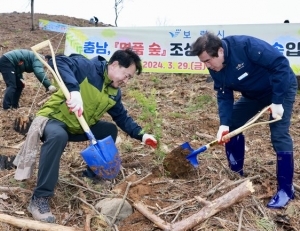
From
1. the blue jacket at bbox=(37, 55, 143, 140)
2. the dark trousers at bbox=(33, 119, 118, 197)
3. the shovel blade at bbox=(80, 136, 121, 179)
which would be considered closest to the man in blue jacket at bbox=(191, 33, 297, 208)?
the blue jacket at bbox=(37, 55, 143, 140)

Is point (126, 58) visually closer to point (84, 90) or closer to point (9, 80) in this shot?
point (84, 90)

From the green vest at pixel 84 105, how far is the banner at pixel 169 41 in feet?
15.6

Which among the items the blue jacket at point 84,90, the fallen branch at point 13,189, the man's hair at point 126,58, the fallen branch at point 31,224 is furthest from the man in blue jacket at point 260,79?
the fallen branch at point 13,189

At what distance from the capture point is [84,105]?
11.0ft

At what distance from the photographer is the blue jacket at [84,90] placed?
3.27 meters

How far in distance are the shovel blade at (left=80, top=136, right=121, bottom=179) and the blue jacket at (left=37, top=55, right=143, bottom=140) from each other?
0.86 feet

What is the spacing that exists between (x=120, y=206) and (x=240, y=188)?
942 millimetres

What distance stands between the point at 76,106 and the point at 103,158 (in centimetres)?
51

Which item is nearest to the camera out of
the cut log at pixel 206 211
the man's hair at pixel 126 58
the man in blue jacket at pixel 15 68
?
the cut log at pixel 206 211

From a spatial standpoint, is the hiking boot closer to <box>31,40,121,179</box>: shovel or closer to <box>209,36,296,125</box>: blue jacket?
<box>31,40,121,179</box>: shovel

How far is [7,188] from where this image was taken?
340cm

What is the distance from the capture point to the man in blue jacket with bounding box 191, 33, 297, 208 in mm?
3219

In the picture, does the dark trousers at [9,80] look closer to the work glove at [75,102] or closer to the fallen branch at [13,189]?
the fallen branch at [13,189]

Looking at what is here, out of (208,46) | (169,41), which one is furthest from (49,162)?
(169,41)
